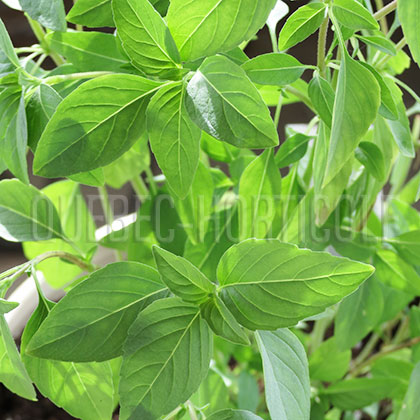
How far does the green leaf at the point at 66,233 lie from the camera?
486 millimetres

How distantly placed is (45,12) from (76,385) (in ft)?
0.61

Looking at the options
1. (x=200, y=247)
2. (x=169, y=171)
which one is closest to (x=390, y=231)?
(x=200, y=247)

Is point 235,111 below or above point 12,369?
above

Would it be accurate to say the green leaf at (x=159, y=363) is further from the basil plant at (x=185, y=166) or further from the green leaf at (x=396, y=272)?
the green leaf at (x=396, y=272)

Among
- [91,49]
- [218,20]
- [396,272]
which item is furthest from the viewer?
[396,272]

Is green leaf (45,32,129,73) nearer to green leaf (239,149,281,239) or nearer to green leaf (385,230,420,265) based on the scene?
green leaf (239,149,281,239)

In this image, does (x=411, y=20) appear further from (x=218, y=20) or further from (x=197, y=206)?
(x=197, y=206)

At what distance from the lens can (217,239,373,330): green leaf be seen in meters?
0.22

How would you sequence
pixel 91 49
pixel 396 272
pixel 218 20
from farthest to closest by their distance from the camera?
pixel 396 272 → pixel 91 49 → pixel 218 20

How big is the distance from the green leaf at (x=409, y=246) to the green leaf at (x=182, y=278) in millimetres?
209

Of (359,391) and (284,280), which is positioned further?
(359,391)

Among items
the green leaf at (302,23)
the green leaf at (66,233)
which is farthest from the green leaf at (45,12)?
the green leaf at (66,233)

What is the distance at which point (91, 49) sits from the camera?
0.31 metres

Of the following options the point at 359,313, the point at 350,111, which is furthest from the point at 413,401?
the point at 350,111
